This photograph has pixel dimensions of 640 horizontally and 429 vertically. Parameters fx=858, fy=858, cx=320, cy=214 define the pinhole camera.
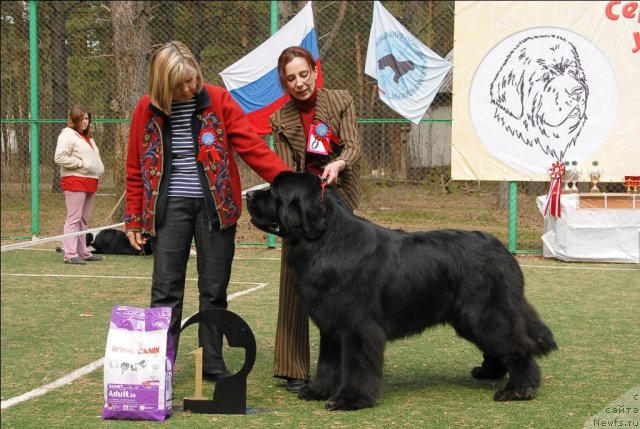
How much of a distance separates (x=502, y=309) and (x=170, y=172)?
1.85 metres

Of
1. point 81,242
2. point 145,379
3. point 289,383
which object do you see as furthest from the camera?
point 81,242

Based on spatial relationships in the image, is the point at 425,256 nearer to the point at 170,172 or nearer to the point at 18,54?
the point at 170,172

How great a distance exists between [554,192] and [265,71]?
3.83 metres

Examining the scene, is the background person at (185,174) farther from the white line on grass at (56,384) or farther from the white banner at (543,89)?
the white banner at (543,89)

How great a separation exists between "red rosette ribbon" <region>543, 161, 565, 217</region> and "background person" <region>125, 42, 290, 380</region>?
623 cm

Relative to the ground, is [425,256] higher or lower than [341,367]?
higher

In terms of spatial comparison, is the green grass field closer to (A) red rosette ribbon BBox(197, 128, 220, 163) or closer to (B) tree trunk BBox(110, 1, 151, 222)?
(A) red rosette ribbon BBox(197, 128, 220, 163)

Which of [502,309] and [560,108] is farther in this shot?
[560,108]

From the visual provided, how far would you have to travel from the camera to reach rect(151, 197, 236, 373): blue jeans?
14.8 feet

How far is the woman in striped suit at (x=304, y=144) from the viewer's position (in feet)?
14.6

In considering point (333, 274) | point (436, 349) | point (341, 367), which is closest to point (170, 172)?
point (333, 274)

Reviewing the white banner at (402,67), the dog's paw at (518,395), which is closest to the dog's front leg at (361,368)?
the dog's paw at (518,395)

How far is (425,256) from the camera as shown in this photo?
4270 mm

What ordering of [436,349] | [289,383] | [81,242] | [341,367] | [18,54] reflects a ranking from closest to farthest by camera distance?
[341,367] < [289,383] < [436,349] < [81,242] < [18,54]
